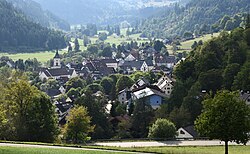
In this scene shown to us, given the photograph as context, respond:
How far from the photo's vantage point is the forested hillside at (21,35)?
173 m

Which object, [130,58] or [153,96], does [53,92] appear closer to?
[153,96]

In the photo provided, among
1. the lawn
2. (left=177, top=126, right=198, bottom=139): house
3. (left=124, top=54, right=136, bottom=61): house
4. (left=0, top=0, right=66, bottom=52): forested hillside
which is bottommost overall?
(left=177, top=126, right=198, bottom=139): house

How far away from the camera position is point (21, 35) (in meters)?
179

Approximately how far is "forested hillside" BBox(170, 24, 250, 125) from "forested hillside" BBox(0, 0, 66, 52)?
111 metres

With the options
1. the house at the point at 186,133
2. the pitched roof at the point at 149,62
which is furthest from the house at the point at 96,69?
the house at the point at 186,133

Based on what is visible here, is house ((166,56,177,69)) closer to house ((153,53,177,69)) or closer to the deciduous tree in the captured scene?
house ((153,53,177,69))

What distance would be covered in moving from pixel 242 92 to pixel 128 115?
47.1 ft

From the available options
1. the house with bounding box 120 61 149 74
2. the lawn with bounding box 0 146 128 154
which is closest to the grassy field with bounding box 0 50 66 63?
the house with bounding box 120 61 149 74

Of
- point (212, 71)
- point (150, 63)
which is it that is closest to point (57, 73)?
point (150, 63)

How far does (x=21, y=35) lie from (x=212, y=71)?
12821 cm

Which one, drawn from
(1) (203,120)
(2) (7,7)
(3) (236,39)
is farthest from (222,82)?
(2) (7,7)

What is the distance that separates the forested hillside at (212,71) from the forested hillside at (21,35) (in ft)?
364

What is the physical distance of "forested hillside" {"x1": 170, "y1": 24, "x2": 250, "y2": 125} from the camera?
Result: 5684 centimetres

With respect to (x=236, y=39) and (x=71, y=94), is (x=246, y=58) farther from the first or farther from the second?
(x=71, y=94)
